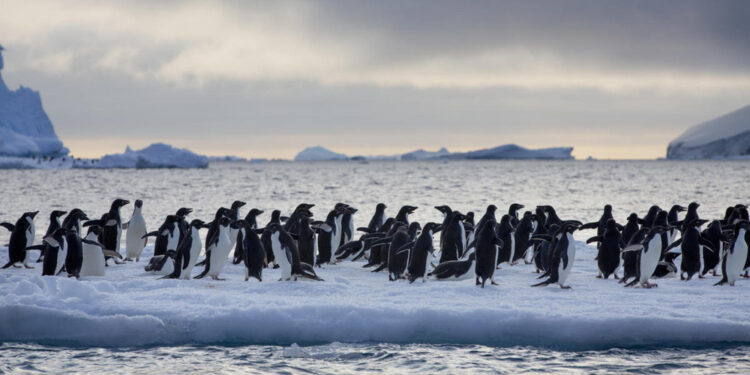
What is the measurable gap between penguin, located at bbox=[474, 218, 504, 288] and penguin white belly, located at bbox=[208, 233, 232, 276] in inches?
124

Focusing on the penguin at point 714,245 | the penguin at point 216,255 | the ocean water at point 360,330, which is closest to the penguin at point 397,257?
the ocean water at point 360,330

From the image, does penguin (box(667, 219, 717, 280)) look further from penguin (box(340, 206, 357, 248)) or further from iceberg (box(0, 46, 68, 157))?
iceberg (box(0, 46, 68, 157))

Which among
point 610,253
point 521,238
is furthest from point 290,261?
point 521,238

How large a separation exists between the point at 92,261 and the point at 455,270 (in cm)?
465

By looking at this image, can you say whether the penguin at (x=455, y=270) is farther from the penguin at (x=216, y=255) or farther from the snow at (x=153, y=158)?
the snow at (x=153, y=158)

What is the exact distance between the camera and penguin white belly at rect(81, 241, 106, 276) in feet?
30.6

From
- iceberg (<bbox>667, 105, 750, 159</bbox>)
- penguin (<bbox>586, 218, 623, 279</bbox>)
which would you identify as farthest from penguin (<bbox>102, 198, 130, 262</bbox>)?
iceberg (<bbox>667, 105, 750, 159</bbox>)

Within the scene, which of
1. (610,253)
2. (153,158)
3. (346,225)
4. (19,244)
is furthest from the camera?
(153,158)

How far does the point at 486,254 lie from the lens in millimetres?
8758

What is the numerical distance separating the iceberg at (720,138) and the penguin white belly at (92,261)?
126332 millimetres

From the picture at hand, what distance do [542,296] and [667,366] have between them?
1.98 meters

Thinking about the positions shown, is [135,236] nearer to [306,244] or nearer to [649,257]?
[306,244]

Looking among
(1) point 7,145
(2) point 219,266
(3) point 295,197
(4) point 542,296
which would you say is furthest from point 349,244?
(1) point 7,145

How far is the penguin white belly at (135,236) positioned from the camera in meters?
11.5
